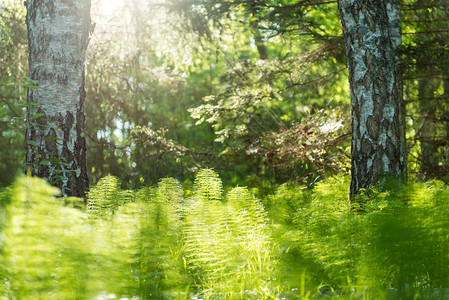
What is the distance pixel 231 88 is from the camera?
693cm

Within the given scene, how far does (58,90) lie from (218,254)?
2668 mm

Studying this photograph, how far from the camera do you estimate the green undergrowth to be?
193 cm

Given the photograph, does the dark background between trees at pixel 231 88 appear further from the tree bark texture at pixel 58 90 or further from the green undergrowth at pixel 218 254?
the green undergrowth at pixel 218 254

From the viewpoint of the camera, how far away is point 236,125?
272 inches

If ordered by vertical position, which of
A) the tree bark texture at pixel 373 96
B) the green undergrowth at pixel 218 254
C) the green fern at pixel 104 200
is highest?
the tree bark texture at pixel 373 96

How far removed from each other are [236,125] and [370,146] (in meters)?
2.75

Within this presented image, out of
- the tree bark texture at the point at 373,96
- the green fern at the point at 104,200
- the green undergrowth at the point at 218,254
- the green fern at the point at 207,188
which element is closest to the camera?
the green undergrowth at the point at 218,254

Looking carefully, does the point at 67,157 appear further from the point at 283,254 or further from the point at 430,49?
the point at 430,49

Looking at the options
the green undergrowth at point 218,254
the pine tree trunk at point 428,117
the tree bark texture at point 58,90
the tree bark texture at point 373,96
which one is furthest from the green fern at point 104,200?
the pine tree trunk at point 428,117

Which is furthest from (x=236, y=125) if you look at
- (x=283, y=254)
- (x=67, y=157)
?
(x=283, y=254)

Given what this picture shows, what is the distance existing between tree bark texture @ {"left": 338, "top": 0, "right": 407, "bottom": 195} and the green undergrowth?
1357mm

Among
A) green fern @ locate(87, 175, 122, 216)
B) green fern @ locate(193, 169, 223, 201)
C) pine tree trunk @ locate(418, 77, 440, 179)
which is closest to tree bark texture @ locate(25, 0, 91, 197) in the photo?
green fern @ locate(87, 175, 122, 216)

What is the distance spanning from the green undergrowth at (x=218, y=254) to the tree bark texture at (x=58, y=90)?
134 cm

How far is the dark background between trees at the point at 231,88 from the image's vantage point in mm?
6320
